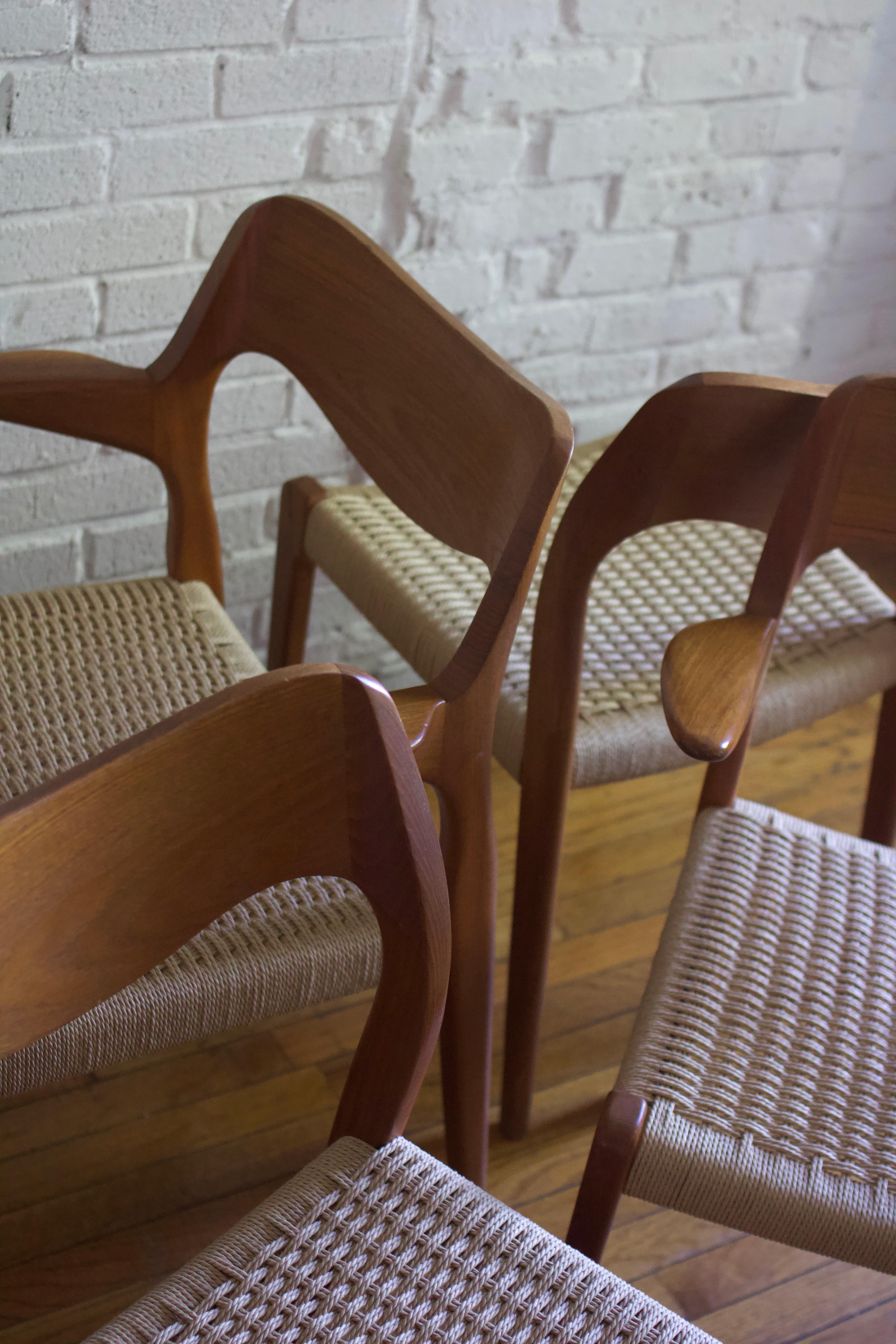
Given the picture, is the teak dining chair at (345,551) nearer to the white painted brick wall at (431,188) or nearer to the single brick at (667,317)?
the white painted brick wall at (431,188)

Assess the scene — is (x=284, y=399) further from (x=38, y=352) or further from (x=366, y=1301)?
(x=366, y=1301)

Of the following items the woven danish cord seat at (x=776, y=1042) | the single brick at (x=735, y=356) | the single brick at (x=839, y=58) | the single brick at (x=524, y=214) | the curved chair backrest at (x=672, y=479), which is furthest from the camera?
the single brick at (x=735, y=356)

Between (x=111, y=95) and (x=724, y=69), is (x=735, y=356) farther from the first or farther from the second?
(x=111, y=95)

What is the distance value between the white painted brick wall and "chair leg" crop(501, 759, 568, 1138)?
554 mm

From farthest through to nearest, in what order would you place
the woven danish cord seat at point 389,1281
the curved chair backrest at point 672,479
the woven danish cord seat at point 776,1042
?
the curved chair backrest at point 672,479, the woven danish cord seat at point 776,1042, the woven danish cord seat at point 389,1281

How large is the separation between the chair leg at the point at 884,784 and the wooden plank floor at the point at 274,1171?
0.94 feet

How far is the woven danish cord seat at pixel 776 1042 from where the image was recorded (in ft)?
2.45

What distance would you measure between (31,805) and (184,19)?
0.90 meters

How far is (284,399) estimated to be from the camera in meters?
1.39

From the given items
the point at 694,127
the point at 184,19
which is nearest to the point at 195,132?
the point at 184,19

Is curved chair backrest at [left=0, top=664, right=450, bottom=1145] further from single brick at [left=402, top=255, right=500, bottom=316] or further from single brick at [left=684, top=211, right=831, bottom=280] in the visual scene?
single brick at [left=684, top=211, right=831, bottom=280]

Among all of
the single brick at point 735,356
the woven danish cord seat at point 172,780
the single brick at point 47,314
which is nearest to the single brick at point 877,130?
the single brick at point 735,356

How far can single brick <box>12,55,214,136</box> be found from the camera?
111 cm

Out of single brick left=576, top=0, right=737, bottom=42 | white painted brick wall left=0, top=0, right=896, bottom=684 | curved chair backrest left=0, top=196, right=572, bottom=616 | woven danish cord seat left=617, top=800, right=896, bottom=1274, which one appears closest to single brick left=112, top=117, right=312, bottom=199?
white painted brick wall left=0, top=0, right=896, bottom=684
